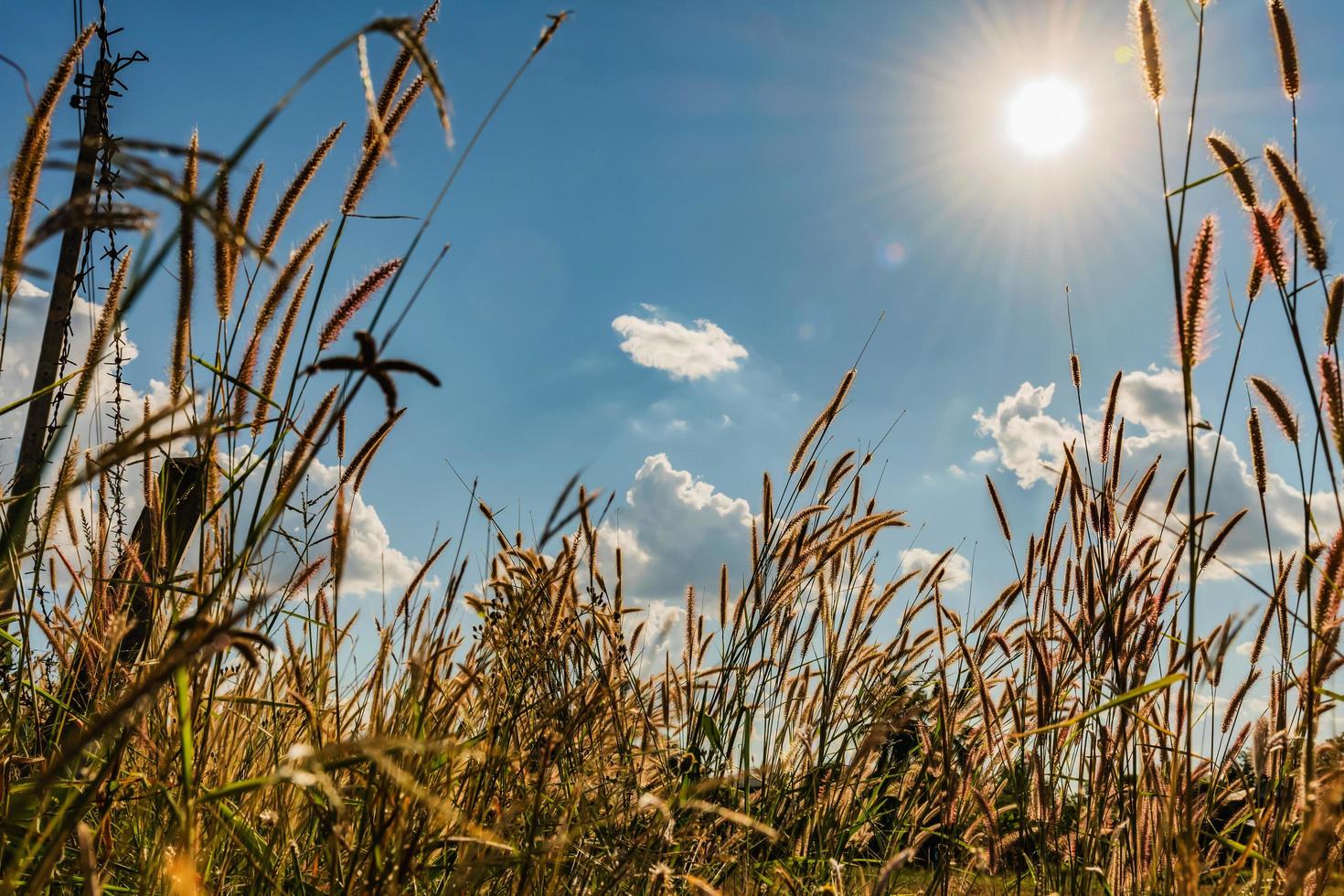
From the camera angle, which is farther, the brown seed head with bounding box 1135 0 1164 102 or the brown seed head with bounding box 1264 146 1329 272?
the brown seed head with bounding box 1135 0 1164 102

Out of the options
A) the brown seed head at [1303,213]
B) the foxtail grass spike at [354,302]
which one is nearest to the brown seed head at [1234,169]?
the brown seed head at [1303,213]

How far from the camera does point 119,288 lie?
5.97 feet

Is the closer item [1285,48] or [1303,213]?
[1303,213]

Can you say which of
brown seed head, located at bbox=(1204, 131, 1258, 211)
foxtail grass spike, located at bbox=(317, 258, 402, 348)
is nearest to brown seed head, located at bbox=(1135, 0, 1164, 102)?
brown seed head, located at bbox=(1204, 131, 1258, 211)

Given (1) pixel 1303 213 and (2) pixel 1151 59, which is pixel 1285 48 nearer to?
(2) pixel 1151 59

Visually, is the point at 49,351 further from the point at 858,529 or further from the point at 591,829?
the point at 858,529

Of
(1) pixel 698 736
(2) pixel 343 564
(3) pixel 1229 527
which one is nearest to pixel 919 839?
(1) pixel 698 736

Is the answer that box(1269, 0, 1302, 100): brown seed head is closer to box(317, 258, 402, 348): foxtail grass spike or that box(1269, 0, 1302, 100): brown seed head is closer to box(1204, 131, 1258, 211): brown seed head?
box(1204, 131, 1258, 211): brown seed head

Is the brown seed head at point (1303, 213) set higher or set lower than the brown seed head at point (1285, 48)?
lower

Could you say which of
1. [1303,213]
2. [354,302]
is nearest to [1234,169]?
[1303,213]

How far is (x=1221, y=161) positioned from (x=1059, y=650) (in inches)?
73.2

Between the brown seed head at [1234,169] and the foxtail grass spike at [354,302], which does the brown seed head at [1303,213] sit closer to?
the brown seed head at [1234,169]

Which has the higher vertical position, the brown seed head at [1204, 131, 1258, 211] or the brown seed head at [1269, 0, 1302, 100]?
the brown seed head at [1269, 0, 1302, 100]

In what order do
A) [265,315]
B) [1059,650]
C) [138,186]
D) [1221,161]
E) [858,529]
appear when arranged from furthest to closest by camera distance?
[1059,650]
[858,529]
[1221,161]
[265,315]
[138,186]
